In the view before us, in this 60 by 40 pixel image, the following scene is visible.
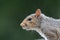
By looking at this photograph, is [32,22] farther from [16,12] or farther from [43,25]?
[16,12]

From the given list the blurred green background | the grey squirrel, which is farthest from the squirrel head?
the blurred green background

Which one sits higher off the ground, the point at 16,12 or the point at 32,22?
the point at 16,12

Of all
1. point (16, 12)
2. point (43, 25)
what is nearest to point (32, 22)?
point (43, 25)

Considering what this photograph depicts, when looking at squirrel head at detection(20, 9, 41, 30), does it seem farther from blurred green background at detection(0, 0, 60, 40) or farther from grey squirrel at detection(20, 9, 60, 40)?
blurred green background at detection(0, 0, 60, 40)

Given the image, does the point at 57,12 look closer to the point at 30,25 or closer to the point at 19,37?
the point at 19,37

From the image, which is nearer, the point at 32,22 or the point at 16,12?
the point at 32,22

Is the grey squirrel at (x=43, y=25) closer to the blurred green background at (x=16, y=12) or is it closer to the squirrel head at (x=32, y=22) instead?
the squirrel head at (x=32, y=22)
